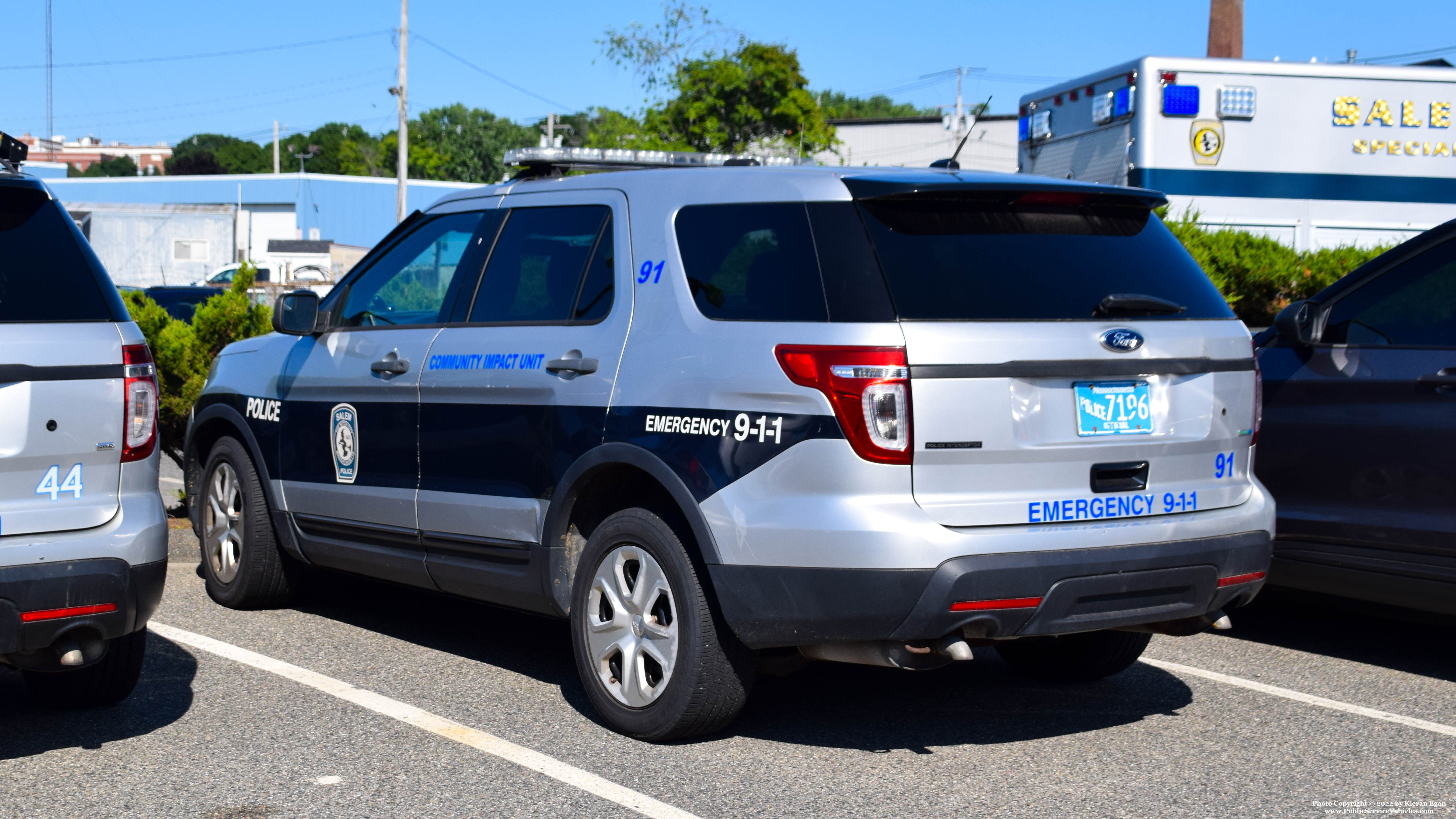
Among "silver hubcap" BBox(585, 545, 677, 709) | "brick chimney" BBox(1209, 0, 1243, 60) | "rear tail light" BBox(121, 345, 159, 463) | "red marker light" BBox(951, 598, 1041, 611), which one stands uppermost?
"brick chimney" BBox(1209, 0, 1243, 60)

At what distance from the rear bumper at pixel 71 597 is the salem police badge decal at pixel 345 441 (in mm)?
1589

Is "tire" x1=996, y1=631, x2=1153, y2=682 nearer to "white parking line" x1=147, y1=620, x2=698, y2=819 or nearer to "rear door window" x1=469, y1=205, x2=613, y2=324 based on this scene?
"white parking line" x1=147, y1=620, x2=698, y2=819

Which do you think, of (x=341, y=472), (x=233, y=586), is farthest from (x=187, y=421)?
(x=341, y=472)

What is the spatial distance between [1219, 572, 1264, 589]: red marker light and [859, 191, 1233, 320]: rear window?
83 cm

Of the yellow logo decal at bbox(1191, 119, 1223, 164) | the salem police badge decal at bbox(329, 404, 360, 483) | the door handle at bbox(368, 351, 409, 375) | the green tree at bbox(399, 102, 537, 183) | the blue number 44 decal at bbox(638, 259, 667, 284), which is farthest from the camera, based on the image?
the green tree at bbox(399, 102, 537, 183)

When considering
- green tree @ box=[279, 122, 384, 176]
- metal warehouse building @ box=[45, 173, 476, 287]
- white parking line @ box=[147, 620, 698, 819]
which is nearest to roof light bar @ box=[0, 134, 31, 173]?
white parking line @ box=[147, 620, 698, 819]

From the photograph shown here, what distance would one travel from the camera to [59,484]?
438 cm

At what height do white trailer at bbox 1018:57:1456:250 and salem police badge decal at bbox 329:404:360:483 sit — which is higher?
white trailer at bbox 1018:57:1456:250

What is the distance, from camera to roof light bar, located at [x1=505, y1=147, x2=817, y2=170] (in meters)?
5.91

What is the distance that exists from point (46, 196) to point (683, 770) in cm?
266

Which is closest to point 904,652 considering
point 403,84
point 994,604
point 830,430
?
point 994,604

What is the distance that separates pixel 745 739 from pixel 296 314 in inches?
109

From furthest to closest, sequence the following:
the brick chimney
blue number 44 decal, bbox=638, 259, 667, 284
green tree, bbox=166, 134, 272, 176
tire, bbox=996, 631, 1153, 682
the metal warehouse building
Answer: green tree, bbox=166, 134, 272, 176
the metal warehouse building
the brick chimney
tire, bbox=996, 631, 1153, 682
blue number 44 decal, bbox=638, 259, 667, 284

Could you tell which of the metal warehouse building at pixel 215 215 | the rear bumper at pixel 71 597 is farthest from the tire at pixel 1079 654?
the metal warehouse building at pixel 215 215
